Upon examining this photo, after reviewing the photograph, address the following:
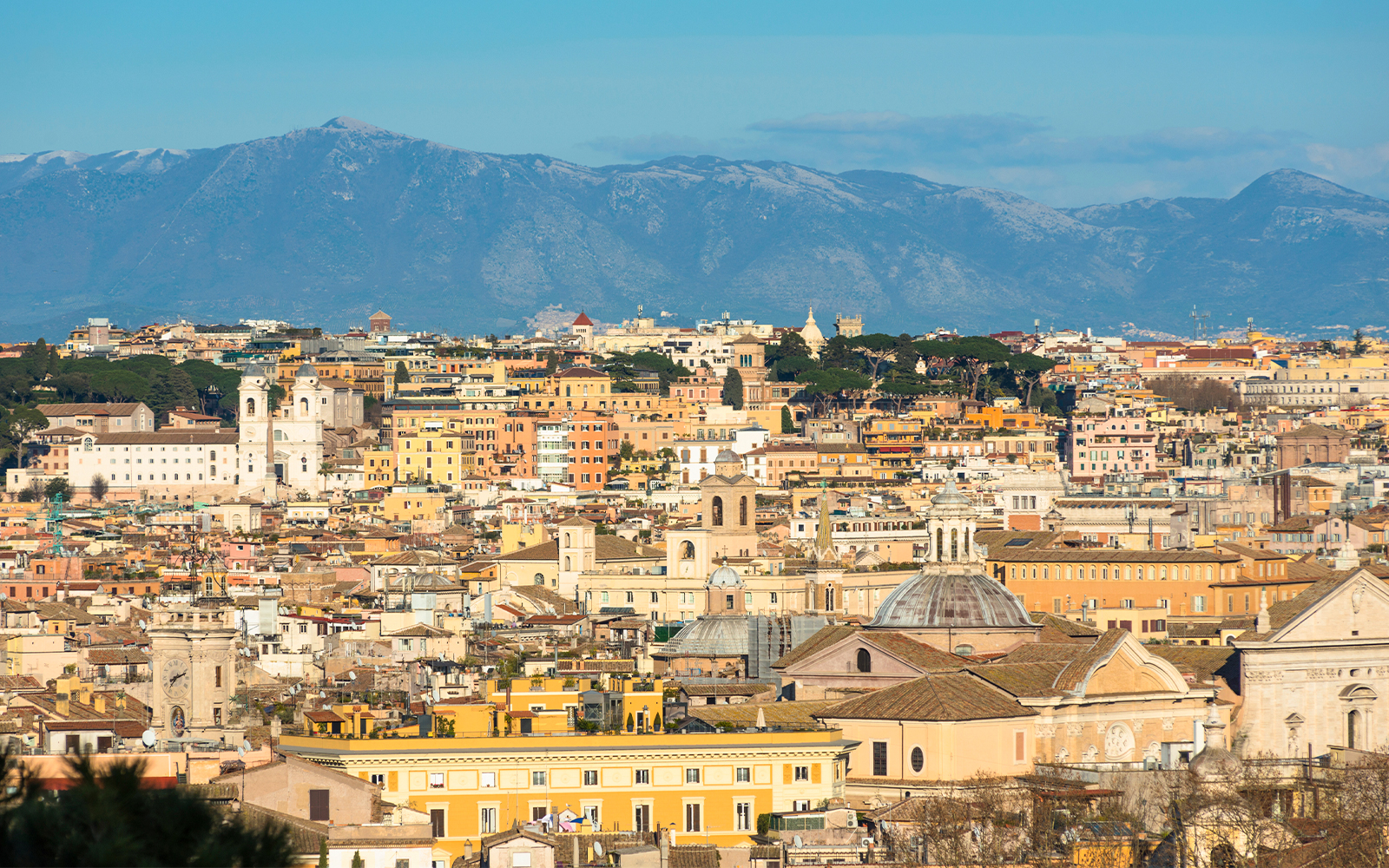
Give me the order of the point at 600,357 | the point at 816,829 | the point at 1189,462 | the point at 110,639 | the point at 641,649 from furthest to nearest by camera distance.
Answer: the point at 600,357
the point at 1189,462
the point at 110,639
the point at 641,649
the point at 816,829

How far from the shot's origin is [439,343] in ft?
547

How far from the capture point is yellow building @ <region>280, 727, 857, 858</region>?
94.6 ft

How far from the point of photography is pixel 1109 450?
113188 mm

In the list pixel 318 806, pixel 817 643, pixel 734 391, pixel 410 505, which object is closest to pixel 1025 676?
pixel 817 643

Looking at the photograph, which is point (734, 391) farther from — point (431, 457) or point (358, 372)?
point (431, 457)

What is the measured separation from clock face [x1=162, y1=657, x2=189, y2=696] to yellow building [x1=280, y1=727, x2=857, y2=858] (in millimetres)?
5327

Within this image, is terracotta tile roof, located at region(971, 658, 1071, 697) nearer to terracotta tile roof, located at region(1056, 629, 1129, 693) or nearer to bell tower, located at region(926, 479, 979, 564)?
terracotta tile roof, located at region(1056, 629, 1129, 693)

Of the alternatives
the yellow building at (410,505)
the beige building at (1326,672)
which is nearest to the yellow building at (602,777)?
the beige building at (1326,672)

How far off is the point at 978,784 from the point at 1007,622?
10.5 m

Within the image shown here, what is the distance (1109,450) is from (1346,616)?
73.2 metres

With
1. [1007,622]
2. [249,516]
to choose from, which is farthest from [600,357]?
[1007,622]

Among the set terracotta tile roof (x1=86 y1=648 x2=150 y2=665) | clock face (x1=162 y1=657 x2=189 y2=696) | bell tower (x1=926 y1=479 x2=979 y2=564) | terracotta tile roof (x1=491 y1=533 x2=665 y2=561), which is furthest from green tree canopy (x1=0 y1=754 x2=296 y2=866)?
terracotta tile roof (x1=491 y1=533 x2=665 y2=561)

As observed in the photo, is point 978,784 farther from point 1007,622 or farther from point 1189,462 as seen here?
point 1189,462

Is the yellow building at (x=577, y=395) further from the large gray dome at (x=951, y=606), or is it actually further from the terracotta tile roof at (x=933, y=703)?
the terracotta tile roof at (x=933, y=703)
